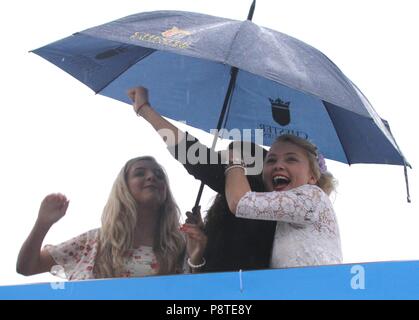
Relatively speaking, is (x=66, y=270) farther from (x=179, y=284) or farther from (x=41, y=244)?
(x=179, y=284)

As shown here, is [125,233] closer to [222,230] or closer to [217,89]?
[222,230]

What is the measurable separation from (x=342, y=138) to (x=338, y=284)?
147cm

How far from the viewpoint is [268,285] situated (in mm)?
2896

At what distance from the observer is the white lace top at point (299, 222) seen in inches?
122

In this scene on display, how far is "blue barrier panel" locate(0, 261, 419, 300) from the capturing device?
2775 mm

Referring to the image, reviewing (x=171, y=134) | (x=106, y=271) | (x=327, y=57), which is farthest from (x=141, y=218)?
(x=327, y=57)

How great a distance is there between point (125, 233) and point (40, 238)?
439 mm

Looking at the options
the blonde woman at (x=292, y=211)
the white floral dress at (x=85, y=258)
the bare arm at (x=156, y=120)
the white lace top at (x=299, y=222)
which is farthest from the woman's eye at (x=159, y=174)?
the white lace top at (x=299, y=222)

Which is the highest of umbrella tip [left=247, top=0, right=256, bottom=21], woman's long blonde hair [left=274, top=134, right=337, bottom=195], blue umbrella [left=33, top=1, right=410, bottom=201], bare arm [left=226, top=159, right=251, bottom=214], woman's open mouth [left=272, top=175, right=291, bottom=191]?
umbrella tip [left=247, top=0, right=256, bottom=21]

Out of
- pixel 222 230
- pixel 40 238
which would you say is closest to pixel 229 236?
pixel 222 230

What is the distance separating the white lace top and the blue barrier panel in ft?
0.85

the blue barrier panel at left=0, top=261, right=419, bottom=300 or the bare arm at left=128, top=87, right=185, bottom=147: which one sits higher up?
the bare arm at left=128, top=87, right=185, bottom=147

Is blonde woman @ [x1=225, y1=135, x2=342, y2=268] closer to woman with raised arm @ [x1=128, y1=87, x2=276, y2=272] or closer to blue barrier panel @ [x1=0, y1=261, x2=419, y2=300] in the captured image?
woman with raised arm @ [x1=128, y1=87, x2=276, y2=272]

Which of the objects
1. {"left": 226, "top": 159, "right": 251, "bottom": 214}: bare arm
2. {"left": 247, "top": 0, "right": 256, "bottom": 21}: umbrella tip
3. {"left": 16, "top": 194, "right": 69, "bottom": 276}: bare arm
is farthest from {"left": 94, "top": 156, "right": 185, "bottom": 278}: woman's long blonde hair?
{"left": 247, "top": 0, "right": 256, "bottom": 21}: umbrella tip
